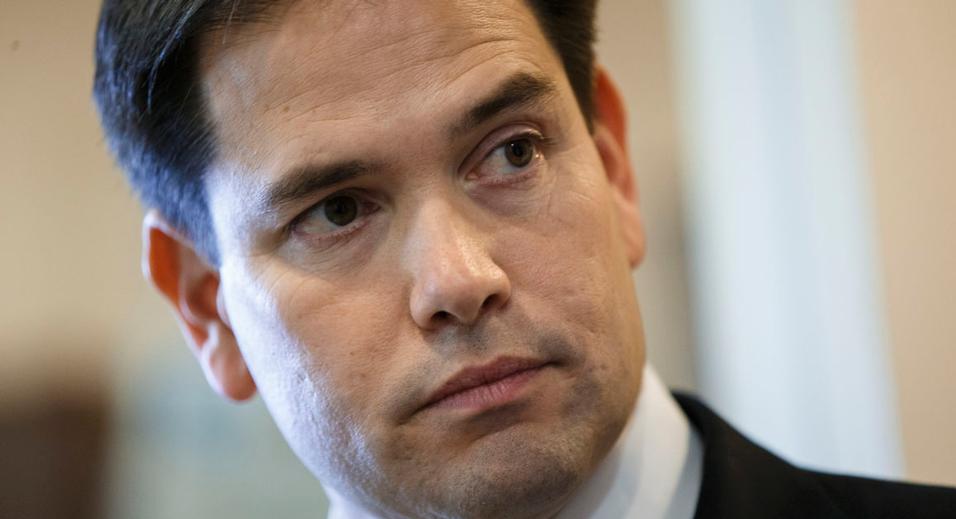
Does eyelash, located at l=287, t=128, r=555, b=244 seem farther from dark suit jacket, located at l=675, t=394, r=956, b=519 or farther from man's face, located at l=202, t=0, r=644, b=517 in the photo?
dark suit jacket, located at l=675, t=394, r=956, b=519

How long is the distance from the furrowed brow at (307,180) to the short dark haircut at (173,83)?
0.13 m

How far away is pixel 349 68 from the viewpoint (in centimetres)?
Answer: 110

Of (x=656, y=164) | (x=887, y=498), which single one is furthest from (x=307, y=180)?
(x=656, y=164)

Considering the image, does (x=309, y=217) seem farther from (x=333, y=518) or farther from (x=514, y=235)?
(x=333, y=518)

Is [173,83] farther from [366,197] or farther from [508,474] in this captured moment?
[508,474]

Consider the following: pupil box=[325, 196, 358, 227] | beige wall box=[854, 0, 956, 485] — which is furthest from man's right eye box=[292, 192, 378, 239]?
beige wall box=[854, 0, 956, 485]

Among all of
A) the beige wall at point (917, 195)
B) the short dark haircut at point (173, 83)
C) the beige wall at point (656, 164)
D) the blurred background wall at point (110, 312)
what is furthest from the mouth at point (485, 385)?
the beige wall at point (656, 164)

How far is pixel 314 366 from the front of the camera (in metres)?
1.13

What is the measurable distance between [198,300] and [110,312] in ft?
6.58

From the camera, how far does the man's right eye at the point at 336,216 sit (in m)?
1.14

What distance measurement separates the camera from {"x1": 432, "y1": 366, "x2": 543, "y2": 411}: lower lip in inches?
40.8

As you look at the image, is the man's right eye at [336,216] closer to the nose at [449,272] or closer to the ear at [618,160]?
the nose at [449,272]

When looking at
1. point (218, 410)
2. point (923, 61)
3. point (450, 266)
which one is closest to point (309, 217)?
point (450, 266)

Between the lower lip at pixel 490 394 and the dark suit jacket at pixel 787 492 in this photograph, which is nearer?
the lower lip at pixel 490 394
